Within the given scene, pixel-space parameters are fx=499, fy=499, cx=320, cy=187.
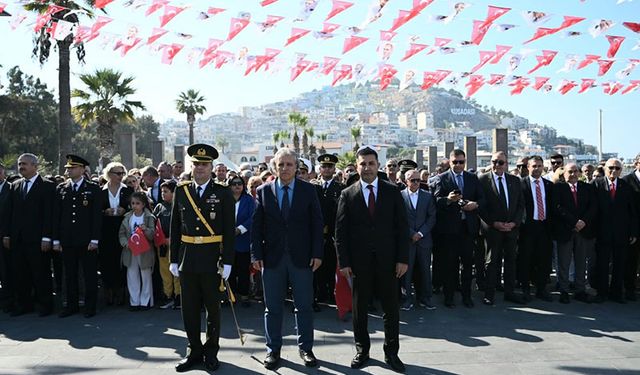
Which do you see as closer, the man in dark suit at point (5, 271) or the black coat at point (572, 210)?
the man in dark suit at point (5, 271)

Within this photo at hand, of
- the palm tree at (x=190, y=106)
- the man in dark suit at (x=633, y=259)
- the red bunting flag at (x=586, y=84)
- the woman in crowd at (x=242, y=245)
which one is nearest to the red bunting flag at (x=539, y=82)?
the red bunting flag at (x=586, y=84)

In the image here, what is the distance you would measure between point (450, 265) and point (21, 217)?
583 centimetres

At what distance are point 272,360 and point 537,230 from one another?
452 cm

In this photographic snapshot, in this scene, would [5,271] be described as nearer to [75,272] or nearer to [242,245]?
[75,272]


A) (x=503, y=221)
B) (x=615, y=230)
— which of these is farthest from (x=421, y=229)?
(x=615, y=230)

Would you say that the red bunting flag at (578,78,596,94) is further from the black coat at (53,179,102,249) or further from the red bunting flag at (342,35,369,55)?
the black coat at (53,179,102,249)

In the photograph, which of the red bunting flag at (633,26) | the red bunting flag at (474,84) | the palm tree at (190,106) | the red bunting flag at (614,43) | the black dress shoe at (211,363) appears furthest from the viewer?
the palm tree at (190,106)

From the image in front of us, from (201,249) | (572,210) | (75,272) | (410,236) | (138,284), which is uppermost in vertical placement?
(572,210)

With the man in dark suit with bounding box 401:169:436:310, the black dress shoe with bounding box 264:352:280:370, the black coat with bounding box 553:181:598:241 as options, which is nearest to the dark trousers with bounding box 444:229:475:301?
the man in dark suit with bounding box 401:169:436:310

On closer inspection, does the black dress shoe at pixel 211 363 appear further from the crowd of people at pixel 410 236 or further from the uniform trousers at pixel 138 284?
the uniform trousers at pixel 138 284

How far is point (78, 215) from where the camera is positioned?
650 centimetres

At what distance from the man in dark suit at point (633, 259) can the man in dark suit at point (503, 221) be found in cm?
165

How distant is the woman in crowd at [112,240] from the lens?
23.2ft

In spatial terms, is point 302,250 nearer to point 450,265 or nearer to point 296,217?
point 296,217
